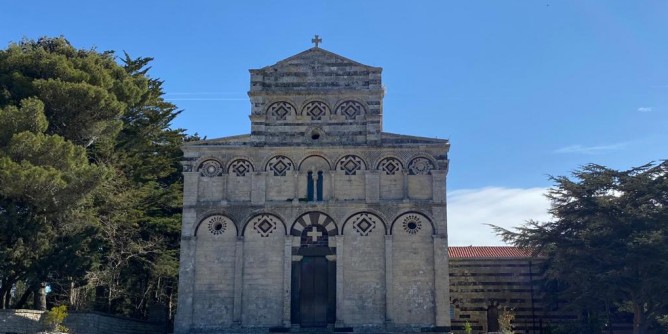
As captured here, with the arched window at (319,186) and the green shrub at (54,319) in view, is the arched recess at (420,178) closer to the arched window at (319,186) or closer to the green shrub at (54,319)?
the arched window at (319,186)

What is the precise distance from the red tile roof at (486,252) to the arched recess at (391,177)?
888 centimetres

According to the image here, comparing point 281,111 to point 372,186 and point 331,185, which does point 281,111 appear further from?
point 372,186

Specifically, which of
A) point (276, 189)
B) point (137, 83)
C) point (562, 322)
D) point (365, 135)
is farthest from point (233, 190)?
point (562, 322)

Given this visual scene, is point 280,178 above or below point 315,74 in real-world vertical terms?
below

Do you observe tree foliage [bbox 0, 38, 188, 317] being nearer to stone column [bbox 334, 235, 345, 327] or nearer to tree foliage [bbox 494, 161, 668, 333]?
stone column [bbox 334, 235, 345, 327]

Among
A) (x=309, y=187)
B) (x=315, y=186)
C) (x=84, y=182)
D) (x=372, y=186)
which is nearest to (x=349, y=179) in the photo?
(x=372, y=186)

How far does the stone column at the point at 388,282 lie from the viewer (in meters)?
26.4

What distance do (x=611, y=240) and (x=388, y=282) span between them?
956 centimetres

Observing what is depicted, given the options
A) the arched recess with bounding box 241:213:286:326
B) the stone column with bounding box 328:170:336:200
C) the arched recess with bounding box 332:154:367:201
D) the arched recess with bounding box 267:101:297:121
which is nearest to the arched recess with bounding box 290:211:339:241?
the arched recess with bounding box 241:213:286:326

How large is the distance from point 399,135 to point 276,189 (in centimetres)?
530

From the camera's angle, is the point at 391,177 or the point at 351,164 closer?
the point at 391,177

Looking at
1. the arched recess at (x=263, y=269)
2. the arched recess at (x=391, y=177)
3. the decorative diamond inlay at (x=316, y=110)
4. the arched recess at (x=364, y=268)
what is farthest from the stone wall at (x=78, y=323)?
the arched recess at (x=391, y=177)

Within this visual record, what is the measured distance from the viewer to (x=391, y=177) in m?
27.9

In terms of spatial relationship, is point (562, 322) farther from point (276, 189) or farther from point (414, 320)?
point (276, 189)
